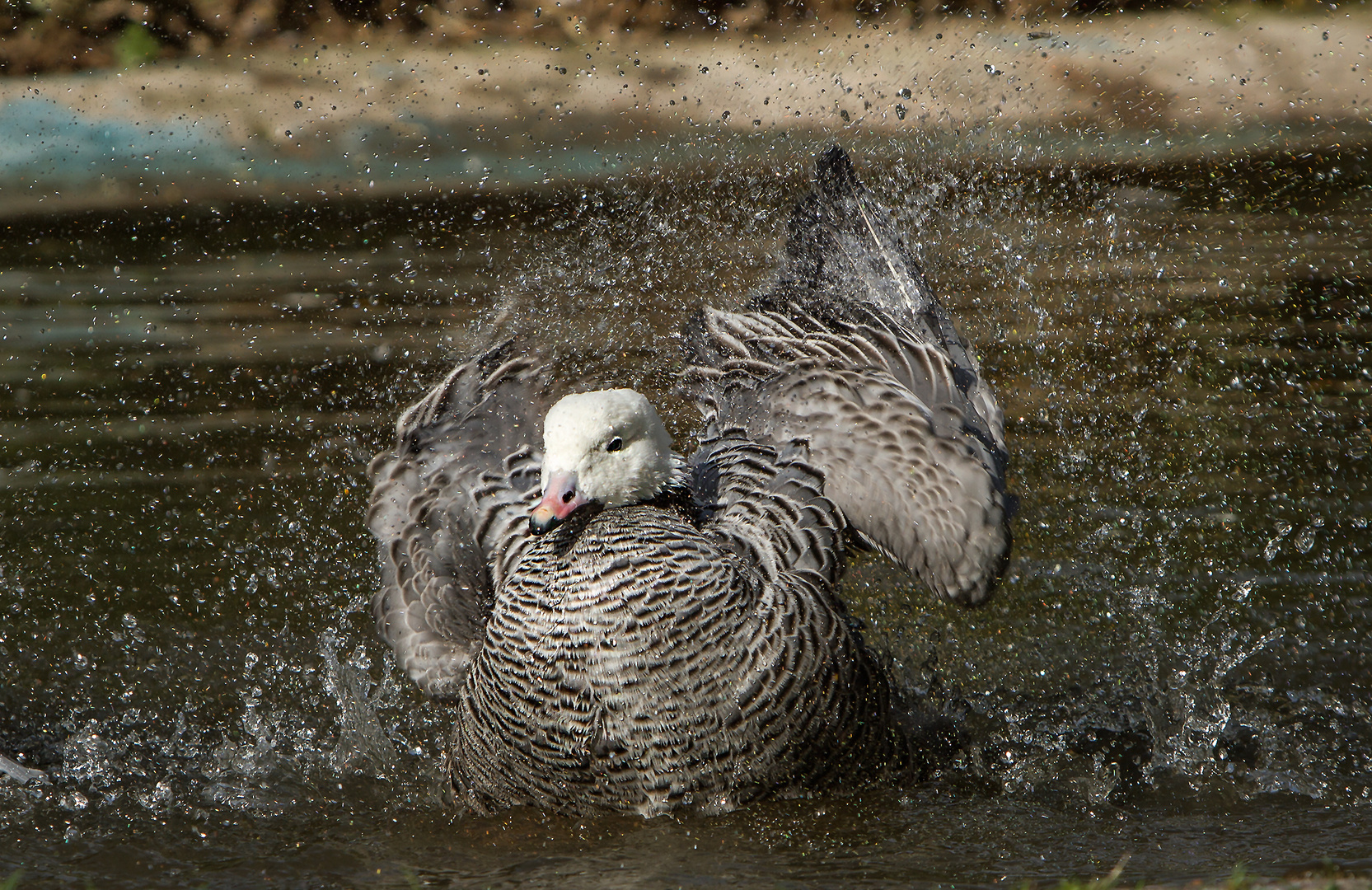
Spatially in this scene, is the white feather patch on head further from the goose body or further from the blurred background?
the blurred background

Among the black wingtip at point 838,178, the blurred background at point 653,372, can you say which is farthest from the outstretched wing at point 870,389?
the blurred background at point 653,372

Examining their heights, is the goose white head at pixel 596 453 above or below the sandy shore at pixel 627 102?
below

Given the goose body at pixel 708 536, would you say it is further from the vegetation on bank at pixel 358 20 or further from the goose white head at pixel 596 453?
the vegetation on bank at pixel 358 20

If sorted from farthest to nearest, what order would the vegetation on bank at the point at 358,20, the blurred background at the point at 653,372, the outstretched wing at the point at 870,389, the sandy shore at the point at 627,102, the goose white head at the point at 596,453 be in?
the vegetation on bank at the point at 358,20 → the sandy shore at the point at 627,102 → the outstretched wing at the point at 870,389 → the blurred background at the point at 653,372 → the goose white head at the point at 596,453

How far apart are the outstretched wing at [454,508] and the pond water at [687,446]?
1.22 ft

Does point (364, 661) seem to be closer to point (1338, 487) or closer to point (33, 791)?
point (33, 791)

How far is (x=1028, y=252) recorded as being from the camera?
10406mm

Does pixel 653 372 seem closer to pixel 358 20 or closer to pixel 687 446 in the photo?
pixel 687 446

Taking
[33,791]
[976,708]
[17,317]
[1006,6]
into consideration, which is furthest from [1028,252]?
[33,791]

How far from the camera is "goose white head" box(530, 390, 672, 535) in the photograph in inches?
141

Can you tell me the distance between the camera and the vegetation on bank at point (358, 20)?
1441cm

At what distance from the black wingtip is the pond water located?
44.9 inches

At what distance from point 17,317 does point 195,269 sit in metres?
1.68

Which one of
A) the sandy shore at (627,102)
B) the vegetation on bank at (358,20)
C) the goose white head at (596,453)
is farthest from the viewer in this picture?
the vegetation on bank at (358,20)
